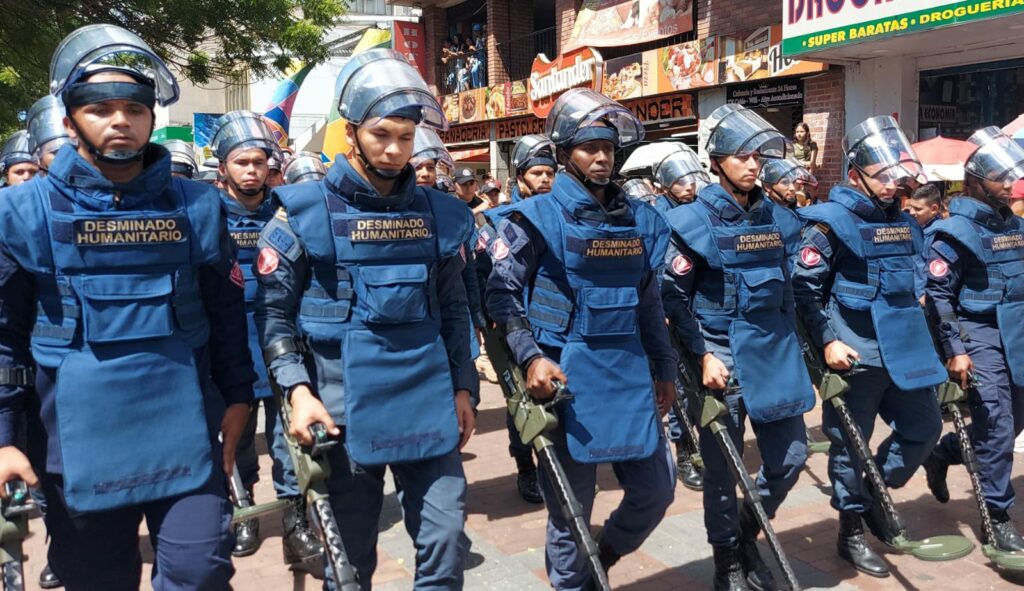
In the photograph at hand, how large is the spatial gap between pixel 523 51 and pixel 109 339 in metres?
19.2

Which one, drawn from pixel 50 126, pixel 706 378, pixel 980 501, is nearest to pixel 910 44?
pixel 980 501

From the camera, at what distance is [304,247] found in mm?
2984

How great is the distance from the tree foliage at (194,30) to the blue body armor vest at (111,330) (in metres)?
7.57

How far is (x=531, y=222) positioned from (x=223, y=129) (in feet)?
8.89

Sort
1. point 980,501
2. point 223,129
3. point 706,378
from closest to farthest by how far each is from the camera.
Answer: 1. point 706,378
2. point 980,501
3. point 223,129

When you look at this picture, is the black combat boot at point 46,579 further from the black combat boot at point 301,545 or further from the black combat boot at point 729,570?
the black combat boot at point 729,570

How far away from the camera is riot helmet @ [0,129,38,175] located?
655cm

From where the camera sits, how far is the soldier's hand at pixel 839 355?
432 cm

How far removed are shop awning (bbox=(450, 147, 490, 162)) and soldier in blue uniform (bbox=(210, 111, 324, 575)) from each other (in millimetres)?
16113

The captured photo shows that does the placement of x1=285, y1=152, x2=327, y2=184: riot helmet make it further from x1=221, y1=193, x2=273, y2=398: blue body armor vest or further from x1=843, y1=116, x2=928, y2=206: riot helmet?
x1=843, y1=116, x2=928, y2=206: riot helmet

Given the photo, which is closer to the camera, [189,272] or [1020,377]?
[189,272]

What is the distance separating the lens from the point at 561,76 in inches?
691

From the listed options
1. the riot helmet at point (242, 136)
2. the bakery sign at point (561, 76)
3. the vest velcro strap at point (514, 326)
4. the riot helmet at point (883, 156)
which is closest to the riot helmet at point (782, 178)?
the riot helmet at point (883, 156)

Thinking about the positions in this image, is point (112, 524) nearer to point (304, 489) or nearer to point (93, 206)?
point (304, 489)
